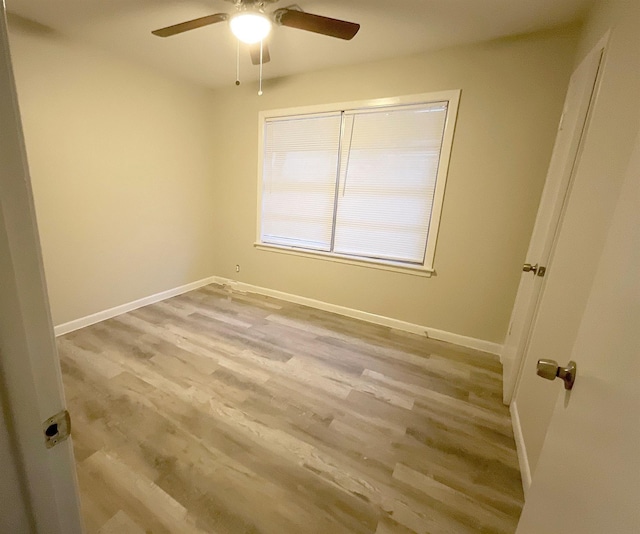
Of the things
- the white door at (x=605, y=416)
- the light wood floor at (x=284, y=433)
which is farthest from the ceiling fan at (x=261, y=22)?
the light wood floor at (x=284, y=433)

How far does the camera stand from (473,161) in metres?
2.41

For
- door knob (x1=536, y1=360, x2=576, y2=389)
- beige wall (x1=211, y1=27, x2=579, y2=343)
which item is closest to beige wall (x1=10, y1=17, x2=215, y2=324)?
beige wall (x1=211, y1=27, x2=579, y2=343)

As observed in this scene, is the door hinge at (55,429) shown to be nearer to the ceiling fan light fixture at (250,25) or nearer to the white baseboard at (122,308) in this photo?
the ceiling fan light fixture at (250,25)

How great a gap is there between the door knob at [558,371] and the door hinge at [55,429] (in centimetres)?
94

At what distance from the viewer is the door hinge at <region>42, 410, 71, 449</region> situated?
44cm

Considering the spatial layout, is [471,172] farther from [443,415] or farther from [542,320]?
[443,415]

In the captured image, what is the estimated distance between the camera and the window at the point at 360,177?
8.48ft

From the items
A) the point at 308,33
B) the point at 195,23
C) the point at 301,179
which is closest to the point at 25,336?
the point at 195,23

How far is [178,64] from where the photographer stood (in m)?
2.80

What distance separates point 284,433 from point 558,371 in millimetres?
1412

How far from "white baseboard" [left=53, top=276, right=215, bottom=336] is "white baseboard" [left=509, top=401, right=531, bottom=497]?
135 inches

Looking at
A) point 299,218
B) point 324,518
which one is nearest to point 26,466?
point 324,518

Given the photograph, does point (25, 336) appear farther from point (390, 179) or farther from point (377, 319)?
point (377, 319)

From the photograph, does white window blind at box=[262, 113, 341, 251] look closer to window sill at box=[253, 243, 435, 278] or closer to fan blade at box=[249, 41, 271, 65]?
window sill at box=[253, 243, 435, 278]
